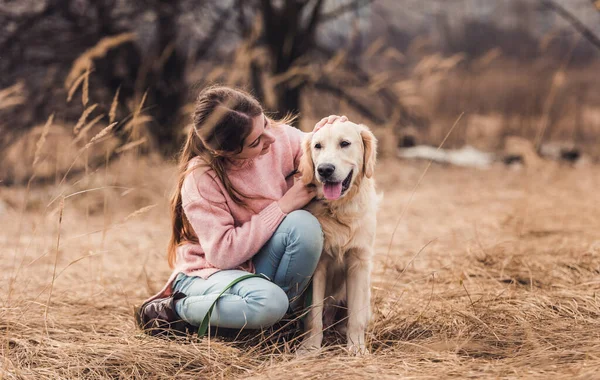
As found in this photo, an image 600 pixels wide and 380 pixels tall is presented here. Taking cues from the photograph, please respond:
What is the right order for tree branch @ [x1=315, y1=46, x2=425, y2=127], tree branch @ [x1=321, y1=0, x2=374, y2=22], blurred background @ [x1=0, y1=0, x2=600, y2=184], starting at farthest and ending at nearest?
tree branch @ [x1=315, y1=46, x2=425, y2=127], tree branch @ [x1=321, y1=0, x2=374, y2=22], blurred background @ [x1=0, y1=0, x2=600, y2=184]

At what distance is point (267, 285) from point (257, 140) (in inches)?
22.4

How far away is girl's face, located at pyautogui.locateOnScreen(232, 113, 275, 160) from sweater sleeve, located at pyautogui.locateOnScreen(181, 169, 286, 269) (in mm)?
182

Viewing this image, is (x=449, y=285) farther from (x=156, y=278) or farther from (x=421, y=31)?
(x=421, y=31)

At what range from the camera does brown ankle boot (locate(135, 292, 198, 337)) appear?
258cm

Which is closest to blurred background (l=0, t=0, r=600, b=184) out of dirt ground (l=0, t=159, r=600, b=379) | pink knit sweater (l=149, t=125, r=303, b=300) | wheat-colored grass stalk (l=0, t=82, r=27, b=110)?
wheat-colored grass stalk (l=0, t=82, r=27, b=110)

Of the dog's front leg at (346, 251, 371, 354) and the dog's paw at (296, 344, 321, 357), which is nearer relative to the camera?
the dog's paw at (296, 344, 321, 357)

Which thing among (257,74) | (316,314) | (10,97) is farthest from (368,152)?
(257,74)

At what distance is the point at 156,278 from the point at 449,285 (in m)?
1.71

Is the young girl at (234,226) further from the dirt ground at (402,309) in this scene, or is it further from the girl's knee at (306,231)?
the dirt ground at (402,309)

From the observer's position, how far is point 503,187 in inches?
266

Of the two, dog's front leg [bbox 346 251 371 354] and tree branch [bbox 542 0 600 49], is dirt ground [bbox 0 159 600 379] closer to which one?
dog's front leg [bbox 346 251 371 354]

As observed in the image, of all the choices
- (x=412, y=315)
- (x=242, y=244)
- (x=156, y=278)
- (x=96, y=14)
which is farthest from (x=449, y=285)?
(x=96, y=14)

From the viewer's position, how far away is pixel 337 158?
2467mm

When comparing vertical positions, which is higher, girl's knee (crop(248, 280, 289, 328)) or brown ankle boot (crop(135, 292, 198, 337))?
girl's knee (crop(248, 280, 289, 328))
